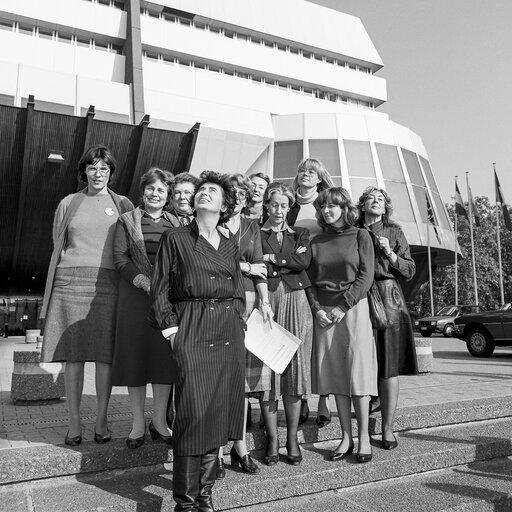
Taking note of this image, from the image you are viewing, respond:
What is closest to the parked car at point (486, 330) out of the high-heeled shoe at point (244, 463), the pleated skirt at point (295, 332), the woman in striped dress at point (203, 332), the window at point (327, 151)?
the pleated skirt at point (295, 332)

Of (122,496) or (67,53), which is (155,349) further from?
(67,53)

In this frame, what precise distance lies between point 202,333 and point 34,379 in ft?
12.5

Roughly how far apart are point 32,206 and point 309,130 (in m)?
14.9

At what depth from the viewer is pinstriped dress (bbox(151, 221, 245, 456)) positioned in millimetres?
2623

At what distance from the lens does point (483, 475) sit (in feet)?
12.3

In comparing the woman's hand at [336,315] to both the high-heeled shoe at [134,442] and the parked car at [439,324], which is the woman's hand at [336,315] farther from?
the parked car at [439,324]

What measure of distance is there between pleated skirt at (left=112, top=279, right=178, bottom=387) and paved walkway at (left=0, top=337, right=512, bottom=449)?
0.59 metres

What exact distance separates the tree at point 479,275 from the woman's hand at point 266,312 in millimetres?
42244

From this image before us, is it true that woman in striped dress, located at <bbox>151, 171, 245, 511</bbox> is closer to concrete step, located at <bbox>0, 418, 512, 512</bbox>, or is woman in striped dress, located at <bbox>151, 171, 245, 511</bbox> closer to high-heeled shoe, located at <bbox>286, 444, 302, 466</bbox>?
concrete step, located at <bbox>0, 418, 512, 512</bbox>

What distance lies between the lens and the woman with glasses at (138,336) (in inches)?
133

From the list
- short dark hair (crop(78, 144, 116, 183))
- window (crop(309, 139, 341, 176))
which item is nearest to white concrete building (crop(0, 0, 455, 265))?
window (crop(309, 139, 341, 176))

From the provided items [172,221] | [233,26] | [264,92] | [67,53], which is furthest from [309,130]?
[172,221]

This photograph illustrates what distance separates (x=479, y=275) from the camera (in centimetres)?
4538

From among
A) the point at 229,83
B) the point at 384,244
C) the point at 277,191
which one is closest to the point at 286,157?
the point at 229,83
